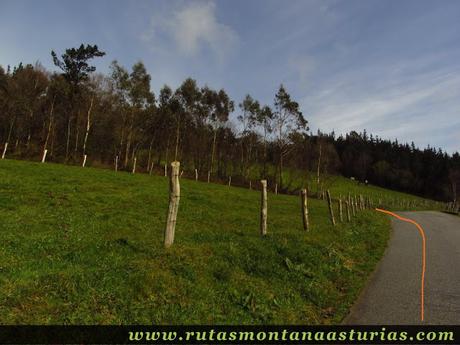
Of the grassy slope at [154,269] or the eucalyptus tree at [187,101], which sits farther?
the eucalyptus tree at [187,101]

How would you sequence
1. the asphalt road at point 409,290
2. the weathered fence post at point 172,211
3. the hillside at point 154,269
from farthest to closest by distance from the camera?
the weathered fence post at point 172,211, the asphalt road at point 409,290, the hillside at point 154,269

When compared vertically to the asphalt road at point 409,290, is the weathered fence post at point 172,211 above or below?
above

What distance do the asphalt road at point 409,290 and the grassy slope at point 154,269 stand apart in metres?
0.54

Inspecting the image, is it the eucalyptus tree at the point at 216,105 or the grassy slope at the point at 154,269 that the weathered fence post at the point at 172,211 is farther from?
the eucalyptus tree at the point at 216,105

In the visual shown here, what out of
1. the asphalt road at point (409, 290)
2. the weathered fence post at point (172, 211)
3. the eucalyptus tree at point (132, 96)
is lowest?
the asphalt road at point (409, 290)

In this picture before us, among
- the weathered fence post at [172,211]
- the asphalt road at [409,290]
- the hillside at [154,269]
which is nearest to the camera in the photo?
the hillside at [154,269]

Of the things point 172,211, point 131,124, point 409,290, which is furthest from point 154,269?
point 131,124

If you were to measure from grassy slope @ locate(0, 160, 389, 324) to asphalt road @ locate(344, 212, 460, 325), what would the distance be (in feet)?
1.76

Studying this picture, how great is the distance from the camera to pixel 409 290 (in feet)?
37.3

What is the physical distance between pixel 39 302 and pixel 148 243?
15.5 feet

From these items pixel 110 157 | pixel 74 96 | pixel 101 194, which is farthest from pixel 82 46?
pixel 101 194

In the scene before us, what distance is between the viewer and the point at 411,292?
1120cm

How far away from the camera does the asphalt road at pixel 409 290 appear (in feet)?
29.9

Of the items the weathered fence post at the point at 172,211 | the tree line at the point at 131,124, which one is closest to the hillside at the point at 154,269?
the weathered fence post at the point at 172,211
